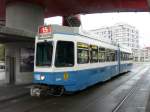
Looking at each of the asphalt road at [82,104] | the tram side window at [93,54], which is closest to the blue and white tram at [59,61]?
the asphalt road at [82,104]

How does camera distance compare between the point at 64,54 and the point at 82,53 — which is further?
the point at 82,53

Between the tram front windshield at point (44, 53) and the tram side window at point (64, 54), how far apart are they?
0.36 metres

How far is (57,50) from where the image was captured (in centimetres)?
1311

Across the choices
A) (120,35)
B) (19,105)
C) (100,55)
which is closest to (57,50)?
(19,105)

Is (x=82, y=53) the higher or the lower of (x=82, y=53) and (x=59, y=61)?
the higher

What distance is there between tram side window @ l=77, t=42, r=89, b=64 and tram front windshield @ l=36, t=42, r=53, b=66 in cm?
145

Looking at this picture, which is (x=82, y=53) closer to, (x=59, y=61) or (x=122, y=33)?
(x=59, y=61)

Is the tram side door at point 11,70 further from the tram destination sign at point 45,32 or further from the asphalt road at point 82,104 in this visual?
the tram destination sign at point 45,32

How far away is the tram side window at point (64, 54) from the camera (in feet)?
43.1

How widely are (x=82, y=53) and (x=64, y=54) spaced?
132 cm

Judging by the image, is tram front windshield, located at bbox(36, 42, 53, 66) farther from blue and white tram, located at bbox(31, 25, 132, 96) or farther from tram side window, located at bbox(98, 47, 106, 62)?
tram side window, located at bbox(98, 47, 106, 62)

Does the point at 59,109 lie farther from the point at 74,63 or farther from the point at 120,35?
the point at 120,35

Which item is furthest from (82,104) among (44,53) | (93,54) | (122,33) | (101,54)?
(122,33)

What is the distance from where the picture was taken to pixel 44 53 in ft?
44.3
